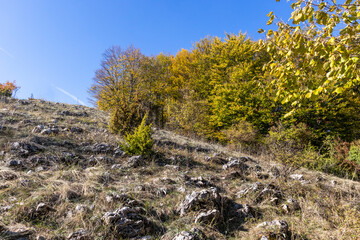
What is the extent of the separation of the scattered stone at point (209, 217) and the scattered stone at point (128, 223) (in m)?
0.58

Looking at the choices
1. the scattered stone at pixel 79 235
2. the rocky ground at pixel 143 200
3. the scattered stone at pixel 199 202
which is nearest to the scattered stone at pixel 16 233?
the rocky ground at pixel 143 200

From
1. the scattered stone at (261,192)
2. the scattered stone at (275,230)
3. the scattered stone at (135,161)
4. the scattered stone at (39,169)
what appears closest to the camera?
the scattered stone at (275,230)

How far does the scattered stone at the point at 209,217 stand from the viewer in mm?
2571

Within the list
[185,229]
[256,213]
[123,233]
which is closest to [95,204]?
[123,233]

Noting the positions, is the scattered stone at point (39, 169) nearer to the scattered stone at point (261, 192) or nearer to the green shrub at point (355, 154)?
the scattered stone at point (261, 192)

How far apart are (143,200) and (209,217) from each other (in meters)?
1.10

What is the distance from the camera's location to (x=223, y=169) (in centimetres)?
502

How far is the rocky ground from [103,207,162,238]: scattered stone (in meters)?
0.01

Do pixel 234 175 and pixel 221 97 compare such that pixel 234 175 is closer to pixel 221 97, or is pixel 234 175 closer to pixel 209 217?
pixel 209 217

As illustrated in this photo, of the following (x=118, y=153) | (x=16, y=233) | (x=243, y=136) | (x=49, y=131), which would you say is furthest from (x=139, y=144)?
(x=243, y=136)

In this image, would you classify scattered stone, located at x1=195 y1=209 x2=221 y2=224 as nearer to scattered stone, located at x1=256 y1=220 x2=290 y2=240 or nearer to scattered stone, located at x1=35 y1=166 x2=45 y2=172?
scattered stone, located at x1=256 y1=220 x2=290 y2=240

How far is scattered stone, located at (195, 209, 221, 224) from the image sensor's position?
257 centimetres

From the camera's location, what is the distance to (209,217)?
2615mm

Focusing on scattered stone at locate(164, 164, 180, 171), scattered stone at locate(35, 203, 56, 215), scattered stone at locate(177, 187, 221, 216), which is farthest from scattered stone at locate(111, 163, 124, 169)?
scattered stone at locate(177, 187, 221, 216)
